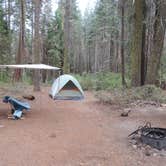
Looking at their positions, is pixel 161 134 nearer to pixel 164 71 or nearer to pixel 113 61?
pixel 164 71

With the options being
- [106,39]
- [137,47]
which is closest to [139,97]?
[137,47]

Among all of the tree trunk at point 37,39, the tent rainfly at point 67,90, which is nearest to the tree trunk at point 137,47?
the tent rainfly at point 67,90

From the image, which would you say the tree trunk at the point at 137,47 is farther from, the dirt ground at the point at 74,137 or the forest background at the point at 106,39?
the dirt ground at the point at 74,137

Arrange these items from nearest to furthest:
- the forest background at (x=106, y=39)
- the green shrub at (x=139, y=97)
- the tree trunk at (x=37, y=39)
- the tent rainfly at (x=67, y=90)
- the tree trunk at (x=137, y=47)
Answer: the green shrub at (x=139, y=97) → the tent rainfly at (x=67, y=90) → the forest background at (x=106, y=39) → the tree trunk at (x=137, y=47) → the tree trunk at (x=37, y=39)

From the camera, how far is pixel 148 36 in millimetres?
15539

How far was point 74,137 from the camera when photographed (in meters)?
6.56

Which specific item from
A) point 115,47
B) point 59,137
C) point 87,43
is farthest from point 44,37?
point 59,137

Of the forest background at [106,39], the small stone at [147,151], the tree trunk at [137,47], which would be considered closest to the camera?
the small stone at [147,151]

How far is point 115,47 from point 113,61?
1771 millimetres

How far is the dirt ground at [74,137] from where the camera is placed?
198 inches

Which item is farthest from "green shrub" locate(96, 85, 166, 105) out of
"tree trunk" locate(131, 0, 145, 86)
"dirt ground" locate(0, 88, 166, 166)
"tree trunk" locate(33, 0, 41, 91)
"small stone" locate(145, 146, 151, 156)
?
"small stone" locate(145, 146, 151, 156)

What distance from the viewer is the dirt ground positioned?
504cm

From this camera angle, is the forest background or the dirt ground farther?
the forest background

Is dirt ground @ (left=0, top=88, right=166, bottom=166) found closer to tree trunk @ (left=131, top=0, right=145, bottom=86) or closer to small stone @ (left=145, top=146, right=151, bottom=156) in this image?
small stone @ (left=145, top=146, right=151, bottom=156)
